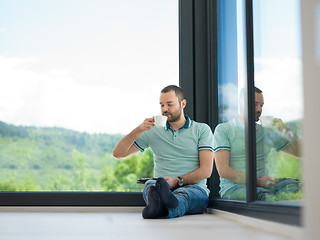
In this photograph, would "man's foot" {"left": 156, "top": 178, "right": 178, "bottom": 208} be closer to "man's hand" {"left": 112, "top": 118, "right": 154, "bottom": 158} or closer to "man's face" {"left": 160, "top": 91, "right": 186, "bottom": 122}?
"man's hand" {"left": 112, "top": 118, "right": 154, "bottom": 158}

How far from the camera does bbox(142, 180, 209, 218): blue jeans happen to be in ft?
8.02

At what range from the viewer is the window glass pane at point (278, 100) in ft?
5.80

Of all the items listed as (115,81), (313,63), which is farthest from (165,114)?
(313,63)

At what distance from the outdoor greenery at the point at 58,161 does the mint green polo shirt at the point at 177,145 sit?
0.40 metres

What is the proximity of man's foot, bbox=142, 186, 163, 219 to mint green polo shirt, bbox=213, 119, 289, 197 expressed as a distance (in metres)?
0.44

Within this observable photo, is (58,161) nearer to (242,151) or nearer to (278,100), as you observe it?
(242,151)

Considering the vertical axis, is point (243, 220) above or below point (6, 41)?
below

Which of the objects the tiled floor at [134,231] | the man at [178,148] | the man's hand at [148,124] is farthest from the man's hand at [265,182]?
the man's hand at [148,124]

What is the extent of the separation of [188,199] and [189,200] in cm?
1

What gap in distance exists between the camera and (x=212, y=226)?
1982 millimetres

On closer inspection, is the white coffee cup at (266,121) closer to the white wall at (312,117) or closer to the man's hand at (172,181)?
the white wall at (312,117)

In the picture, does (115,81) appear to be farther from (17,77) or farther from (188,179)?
(188,179)

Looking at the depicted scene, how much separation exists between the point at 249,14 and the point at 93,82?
1.45 m

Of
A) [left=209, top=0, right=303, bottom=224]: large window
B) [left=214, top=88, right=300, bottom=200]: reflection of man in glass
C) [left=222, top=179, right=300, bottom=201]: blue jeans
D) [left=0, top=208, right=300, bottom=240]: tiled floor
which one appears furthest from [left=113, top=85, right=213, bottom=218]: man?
[left=0, top=208, right=300, bottom=240]: tiled floor
